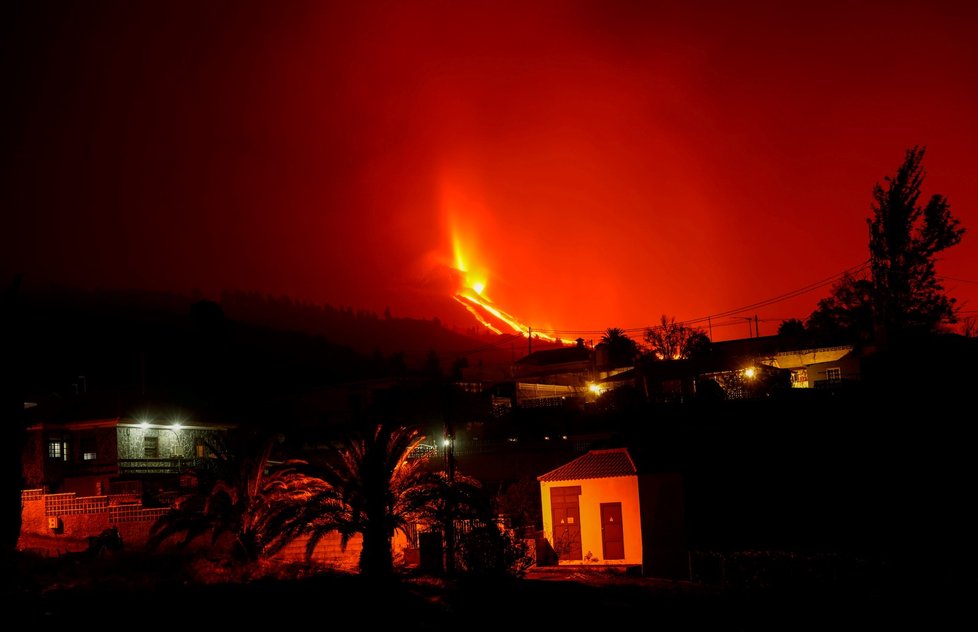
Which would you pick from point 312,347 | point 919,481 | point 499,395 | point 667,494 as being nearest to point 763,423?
point 919,481

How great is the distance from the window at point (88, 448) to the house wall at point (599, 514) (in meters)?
22.8

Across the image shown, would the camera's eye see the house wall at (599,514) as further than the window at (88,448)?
No

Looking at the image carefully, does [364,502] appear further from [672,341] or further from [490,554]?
[672,341]

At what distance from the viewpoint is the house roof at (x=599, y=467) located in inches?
1177

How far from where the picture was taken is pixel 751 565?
993 inches

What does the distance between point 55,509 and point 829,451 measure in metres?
27.5

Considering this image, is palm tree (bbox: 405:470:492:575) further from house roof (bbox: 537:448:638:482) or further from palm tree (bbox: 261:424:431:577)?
house roof (bbox: 537:448:638:482)

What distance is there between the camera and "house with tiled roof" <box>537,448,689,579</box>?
28.1m

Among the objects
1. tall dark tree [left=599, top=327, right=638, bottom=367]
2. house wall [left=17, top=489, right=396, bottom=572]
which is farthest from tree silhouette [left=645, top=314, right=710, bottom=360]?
house wall [left=17, top=489, right=396, bottom=572]

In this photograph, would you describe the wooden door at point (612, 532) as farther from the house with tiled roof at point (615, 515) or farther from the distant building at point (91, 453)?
the distant building at point (91, 453)

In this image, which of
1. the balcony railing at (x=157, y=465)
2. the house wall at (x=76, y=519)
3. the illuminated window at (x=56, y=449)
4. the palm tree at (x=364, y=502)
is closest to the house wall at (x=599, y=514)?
the palm tree at (x=364, y=502)

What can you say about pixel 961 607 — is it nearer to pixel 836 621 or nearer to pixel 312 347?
pixel 836 621

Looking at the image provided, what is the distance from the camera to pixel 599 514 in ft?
99.2

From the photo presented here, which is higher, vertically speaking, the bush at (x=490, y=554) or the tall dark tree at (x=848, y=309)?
the tall dark tree at (x=848, y=309)
